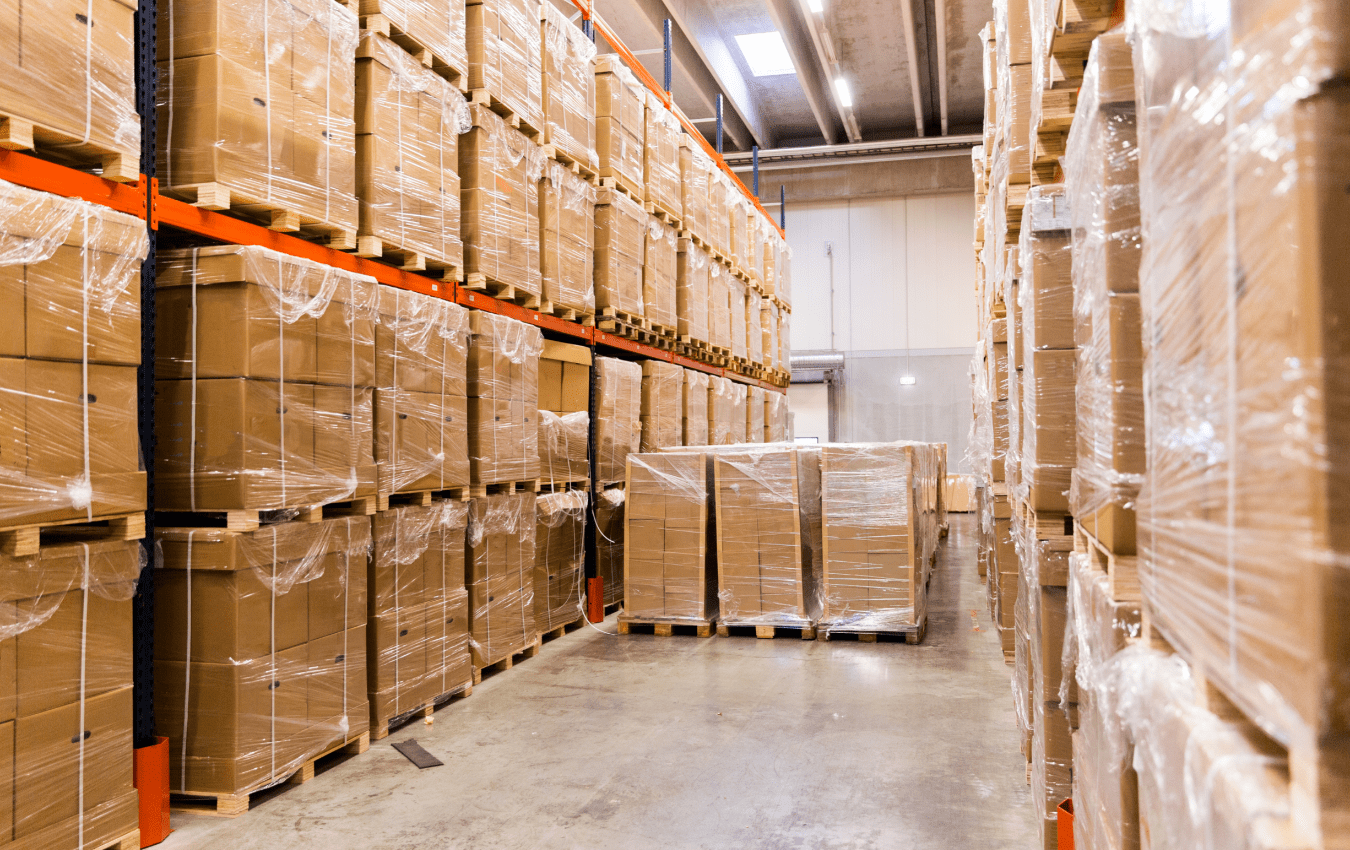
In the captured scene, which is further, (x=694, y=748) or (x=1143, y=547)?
(x=694, y=748)

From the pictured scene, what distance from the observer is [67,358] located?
3.13 metres

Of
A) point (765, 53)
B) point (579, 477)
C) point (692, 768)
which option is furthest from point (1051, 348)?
point (765, 53)

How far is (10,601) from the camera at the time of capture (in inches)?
116

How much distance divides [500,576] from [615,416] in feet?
7.81

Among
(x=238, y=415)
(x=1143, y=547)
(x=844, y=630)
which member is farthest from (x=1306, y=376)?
(x=844, y=630)

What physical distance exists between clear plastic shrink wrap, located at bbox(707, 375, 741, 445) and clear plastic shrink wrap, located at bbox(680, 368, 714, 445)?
0.73ft

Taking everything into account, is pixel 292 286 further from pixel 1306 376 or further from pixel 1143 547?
pixel 1306 376

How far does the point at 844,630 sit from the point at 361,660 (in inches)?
142

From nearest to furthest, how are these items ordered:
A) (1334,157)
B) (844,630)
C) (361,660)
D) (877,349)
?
1. (1334,157)
2. (361,660)
3. (844,630)
4. (877,349)

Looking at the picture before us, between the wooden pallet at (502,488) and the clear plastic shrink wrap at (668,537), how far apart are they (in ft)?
2.99

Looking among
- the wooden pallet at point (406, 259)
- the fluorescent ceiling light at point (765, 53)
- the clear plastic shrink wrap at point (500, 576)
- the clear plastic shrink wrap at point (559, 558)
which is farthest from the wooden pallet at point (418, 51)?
the fluorescent ceiling light at point (765, 53)

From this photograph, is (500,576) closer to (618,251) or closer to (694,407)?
(618,251)

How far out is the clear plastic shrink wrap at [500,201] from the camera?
571 cm

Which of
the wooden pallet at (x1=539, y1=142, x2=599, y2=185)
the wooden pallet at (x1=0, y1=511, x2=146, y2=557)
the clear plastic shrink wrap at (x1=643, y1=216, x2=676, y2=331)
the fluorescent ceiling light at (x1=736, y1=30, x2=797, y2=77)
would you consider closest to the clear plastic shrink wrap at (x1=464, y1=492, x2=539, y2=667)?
the wooden pallet at (x1=0, y1=511, x2=146, y2=557)
